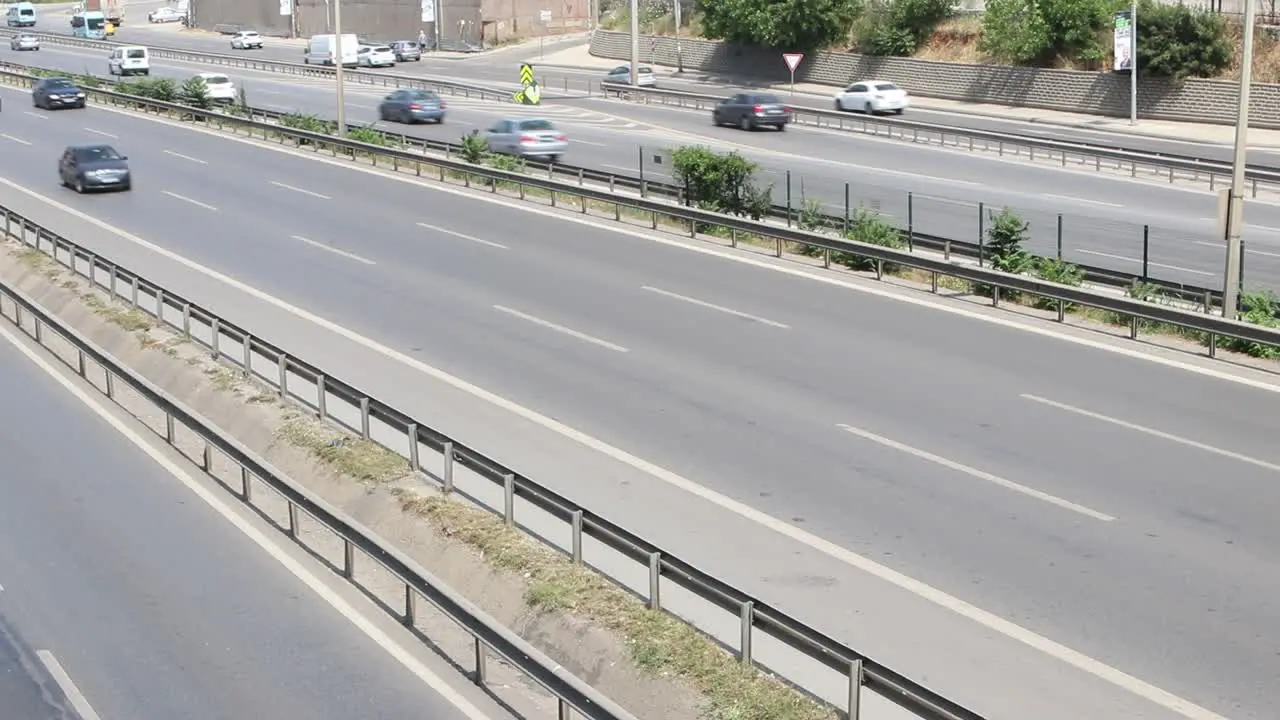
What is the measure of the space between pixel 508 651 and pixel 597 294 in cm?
1593

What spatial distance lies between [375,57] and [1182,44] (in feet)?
159

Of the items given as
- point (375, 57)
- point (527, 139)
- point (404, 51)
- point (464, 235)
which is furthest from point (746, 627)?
point (404, 51)

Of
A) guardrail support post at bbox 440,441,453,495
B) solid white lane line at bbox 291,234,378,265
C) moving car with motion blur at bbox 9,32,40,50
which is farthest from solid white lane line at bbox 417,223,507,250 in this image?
moving car with motion blur at bbox 9,32,40,50

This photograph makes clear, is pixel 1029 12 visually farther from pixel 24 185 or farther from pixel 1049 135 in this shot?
pixel 24 185

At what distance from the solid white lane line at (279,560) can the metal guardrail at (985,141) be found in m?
29.6

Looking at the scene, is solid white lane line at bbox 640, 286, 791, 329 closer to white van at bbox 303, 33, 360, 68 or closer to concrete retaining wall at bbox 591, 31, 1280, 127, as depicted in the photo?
concrete retaining wall at bbox 591, 31, 1280, 127

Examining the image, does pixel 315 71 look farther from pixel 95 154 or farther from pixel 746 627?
pixel 746 627

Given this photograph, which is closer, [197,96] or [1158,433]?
[1158,433]

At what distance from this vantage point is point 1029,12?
6900 centimetres

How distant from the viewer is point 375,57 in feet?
307

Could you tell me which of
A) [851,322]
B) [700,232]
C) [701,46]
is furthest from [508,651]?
[701,46]

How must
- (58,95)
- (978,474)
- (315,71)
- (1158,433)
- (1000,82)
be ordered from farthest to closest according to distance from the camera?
(315,71) → (1000,82) → (58,95) → (1158,433) → (978,474)

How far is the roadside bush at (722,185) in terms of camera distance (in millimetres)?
34688

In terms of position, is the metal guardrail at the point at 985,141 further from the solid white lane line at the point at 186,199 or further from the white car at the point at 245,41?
the white car at the point at 245,41
